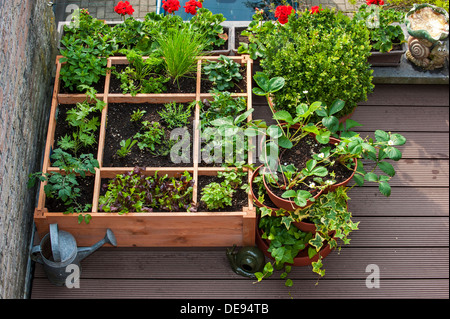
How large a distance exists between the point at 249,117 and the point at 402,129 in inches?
48.6

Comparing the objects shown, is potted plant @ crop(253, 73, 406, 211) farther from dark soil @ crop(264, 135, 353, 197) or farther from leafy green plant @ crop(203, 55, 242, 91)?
leafy green plant @ crop(203, 55, 242, 91)

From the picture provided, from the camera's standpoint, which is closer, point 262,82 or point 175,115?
point 262,82

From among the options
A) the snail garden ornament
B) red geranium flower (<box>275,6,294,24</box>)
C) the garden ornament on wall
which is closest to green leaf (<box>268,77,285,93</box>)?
red geranium flower (<box>275,6,294,24</box>)

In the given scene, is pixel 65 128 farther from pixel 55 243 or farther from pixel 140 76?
pixel 55 243

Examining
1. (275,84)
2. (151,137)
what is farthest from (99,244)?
(275,84)

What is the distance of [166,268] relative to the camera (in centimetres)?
343

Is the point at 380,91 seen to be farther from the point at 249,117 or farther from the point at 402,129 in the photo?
the point at 249,117

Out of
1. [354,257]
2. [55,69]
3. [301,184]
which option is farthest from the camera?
[55,69]

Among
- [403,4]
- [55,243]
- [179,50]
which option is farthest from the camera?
[403,4]

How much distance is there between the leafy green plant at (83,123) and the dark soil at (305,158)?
1.24 meters

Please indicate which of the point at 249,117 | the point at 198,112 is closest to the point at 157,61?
the point at 198,112

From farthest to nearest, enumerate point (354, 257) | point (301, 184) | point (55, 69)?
point (55, 69)
point (354, 257)
point (301, 184)

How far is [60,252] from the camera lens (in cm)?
319

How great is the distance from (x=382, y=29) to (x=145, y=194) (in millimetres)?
2140
